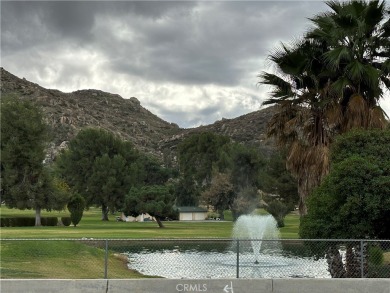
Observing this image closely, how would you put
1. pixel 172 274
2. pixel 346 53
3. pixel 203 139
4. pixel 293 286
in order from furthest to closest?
pixel 203 139 < pixel 172 274 < pixel 346 53 < pixel 293 286

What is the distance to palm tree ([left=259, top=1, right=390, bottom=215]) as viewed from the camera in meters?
21.2

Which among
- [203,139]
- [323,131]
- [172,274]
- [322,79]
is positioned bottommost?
[172,274]

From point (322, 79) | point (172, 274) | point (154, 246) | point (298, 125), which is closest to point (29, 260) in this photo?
point (172, 274)

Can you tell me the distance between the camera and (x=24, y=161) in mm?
75875

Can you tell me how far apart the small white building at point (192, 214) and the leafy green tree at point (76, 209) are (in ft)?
127

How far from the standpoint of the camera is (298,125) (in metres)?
22.7

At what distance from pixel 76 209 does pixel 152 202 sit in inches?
349

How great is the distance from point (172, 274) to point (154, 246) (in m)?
11.2

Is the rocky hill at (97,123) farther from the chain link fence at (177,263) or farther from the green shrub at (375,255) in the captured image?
the green shrub at (375,255)

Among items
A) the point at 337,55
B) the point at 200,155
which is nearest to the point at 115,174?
the point at 200,155

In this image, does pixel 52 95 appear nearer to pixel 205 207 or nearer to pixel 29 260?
pixel 205 207

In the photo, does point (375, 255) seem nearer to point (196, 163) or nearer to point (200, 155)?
point (200, 155)

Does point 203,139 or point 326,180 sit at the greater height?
point 203,139

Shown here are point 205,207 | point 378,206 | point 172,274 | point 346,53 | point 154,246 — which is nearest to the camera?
point 378,206
